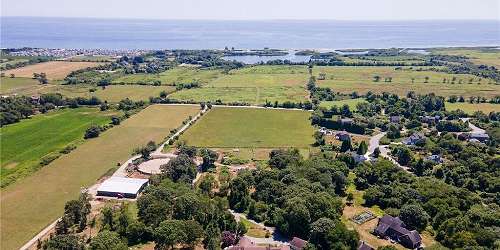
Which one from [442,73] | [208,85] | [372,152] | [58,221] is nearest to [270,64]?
[208,85]

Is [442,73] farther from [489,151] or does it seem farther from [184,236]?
[184,236]

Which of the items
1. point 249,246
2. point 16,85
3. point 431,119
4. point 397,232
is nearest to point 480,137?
point 431,119

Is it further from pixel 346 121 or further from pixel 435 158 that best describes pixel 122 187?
pixel 435 158

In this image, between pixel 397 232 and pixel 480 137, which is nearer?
pixel 397 232

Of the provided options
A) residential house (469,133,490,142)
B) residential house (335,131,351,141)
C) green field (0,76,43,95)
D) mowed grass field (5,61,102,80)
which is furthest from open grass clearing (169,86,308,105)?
mowed grass field (5,61,102,80)

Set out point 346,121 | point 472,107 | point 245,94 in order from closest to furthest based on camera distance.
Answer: point 346,121
point 472,107
point 245,94

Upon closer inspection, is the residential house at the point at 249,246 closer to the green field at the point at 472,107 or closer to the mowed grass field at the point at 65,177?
the mowed grass field at the point at 65,177
